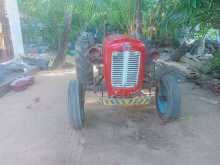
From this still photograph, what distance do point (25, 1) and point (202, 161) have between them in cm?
1300

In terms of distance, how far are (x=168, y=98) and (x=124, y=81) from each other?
0.79 meters

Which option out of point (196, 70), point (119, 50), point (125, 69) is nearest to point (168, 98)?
point (125, 69)

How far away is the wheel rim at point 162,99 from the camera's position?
19.1ft

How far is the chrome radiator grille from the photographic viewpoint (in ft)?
17.8

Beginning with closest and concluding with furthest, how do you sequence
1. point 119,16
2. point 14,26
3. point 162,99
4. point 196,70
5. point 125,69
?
1. point 125,69
2. point 162,99
3. point 196,70
4. point 14,26
5. point 119,16

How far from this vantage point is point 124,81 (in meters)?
5.55

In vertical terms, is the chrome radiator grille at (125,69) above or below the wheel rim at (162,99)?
above

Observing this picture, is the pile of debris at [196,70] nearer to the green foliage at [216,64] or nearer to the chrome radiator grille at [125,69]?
the green foliage at [216,64]

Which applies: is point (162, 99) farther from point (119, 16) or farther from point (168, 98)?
point (119, 16)

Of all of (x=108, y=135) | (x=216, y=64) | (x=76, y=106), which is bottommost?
(x=108, y=135)

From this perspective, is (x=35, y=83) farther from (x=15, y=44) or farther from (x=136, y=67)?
(x=136, y=67)

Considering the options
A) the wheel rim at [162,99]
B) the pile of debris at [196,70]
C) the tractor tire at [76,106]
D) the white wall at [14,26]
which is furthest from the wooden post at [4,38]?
the wheel rim at [162,99]

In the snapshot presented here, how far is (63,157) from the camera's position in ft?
14.6

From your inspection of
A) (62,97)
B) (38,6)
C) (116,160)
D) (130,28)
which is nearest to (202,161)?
(116,160)
